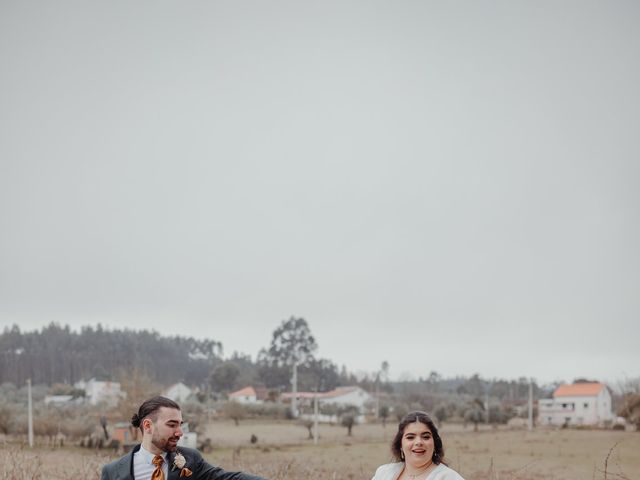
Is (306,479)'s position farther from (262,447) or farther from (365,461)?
(262,447)

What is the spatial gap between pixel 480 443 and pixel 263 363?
4847cm

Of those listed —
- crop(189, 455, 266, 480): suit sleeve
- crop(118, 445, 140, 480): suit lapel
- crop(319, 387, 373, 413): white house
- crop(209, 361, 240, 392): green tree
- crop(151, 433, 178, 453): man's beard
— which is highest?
crop(151, 433, 178, 453): man's beard

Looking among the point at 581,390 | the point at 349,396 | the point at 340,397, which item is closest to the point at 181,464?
the point at 581,390

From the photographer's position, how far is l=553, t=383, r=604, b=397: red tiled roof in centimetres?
5792

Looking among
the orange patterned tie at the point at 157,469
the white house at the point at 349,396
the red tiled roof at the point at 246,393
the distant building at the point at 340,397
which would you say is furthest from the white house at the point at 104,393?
the orange patterned tie at the point at 157,469

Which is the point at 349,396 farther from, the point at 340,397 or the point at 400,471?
the point at 400,471

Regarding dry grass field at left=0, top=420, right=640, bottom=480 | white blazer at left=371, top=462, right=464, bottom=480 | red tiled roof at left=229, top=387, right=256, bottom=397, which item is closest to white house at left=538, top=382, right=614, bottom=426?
dry grass field at left=0, top=420, right=640, bottom=480

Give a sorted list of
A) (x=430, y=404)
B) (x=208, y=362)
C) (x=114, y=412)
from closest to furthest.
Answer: (x=114, y=412) < (x=430, y=404) < (x=208, y=362)

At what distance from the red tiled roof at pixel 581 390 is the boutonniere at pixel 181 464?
Result: 59.4m

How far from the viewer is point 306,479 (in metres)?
8.45

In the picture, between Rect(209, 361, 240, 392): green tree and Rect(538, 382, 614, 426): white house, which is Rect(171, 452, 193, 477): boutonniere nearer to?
Rect(538, 382, 614, 426): white house

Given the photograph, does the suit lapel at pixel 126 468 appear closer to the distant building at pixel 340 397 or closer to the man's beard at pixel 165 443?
the man's beard at pixel 165 443

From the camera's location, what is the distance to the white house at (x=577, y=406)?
187 feet

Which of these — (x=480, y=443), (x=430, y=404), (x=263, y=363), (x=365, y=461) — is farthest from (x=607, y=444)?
(x=263, y=363)
